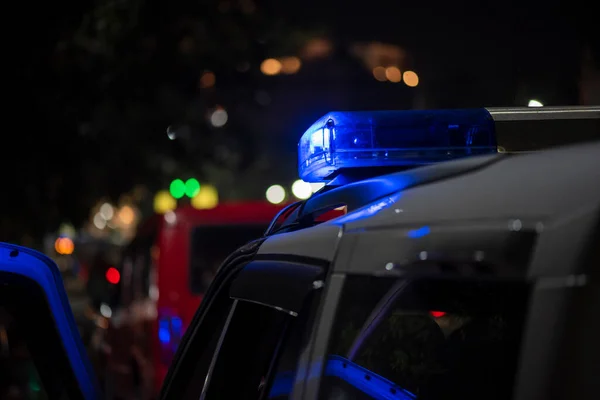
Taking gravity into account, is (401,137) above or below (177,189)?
below

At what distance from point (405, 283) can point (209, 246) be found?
647 cm

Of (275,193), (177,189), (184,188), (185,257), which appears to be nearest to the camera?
(185,257)

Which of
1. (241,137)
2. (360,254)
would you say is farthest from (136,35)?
(360,254)

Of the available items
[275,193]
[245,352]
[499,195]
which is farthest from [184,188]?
[275,193]

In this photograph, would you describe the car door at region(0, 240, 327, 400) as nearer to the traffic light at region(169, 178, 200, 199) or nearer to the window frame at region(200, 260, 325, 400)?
the window frame at region(200, 260, 325, 400)

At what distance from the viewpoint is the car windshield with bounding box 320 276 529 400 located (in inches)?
100.0

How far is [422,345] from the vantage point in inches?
117

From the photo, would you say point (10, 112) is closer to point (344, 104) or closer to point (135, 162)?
point (135, 162)

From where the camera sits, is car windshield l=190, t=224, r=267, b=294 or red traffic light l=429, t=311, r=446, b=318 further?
car windshield l=190, t=224, r=267, b=294

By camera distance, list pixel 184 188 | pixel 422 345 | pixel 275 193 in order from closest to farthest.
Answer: pixel 422 345
pixel 184 188
pixel 275 193

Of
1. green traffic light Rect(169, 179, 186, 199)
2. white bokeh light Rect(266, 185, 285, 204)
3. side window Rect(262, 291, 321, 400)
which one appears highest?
white bokeh light Rect(266, 185, 285, 204)

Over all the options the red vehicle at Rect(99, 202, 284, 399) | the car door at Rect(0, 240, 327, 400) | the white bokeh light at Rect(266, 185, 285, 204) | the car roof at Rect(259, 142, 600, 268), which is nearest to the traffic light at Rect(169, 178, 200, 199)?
the red vehicle at Rect(99, 202, 284, 399)

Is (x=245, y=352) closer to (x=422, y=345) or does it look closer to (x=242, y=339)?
(x=242, y=339)

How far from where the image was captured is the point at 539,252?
4.72 feet
